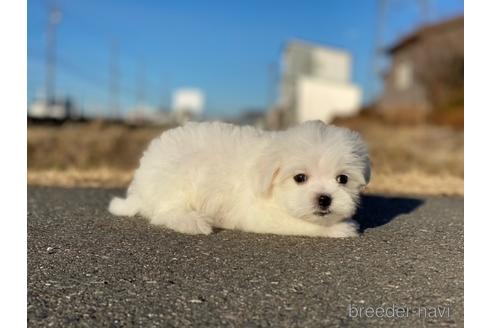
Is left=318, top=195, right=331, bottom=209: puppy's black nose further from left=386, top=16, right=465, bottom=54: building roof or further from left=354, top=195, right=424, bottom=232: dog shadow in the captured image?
left=386, top=16, right=465, bottom=54: building roof

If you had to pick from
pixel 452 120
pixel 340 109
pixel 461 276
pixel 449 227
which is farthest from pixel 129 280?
pixel 340 109

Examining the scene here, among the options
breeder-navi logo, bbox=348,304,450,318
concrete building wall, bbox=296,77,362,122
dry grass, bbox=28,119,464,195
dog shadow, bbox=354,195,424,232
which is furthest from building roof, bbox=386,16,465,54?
breeder-navi logo, bbox=348,304,450,318

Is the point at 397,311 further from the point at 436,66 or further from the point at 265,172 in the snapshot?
the point at 436,66

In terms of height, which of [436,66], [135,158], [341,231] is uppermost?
[436,66]

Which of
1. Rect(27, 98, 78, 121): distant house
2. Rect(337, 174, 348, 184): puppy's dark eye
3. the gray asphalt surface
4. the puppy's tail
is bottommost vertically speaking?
the gray asphalt surface

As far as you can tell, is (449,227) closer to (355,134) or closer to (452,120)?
(355,134)

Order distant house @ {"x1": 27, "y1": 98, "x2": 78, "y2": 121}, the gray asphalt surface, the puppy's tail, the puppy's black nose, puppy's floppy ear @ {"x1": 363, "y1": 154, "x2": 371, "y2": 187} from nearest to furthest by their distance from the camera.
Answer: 1. the gray asphalt surface
2. the puppy's black nose
3. puppy's floppy ear @ {"x1": 363, "y1": 154, "x2": 371, "y2": 187}
4. the puppy's tail
5. distant house @ {"x1": 27, "y1": 98, "x2": 78, "y2": 121}

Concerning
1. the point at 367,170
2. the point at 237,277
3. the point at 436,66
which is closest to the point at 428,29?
the point at 436,66
